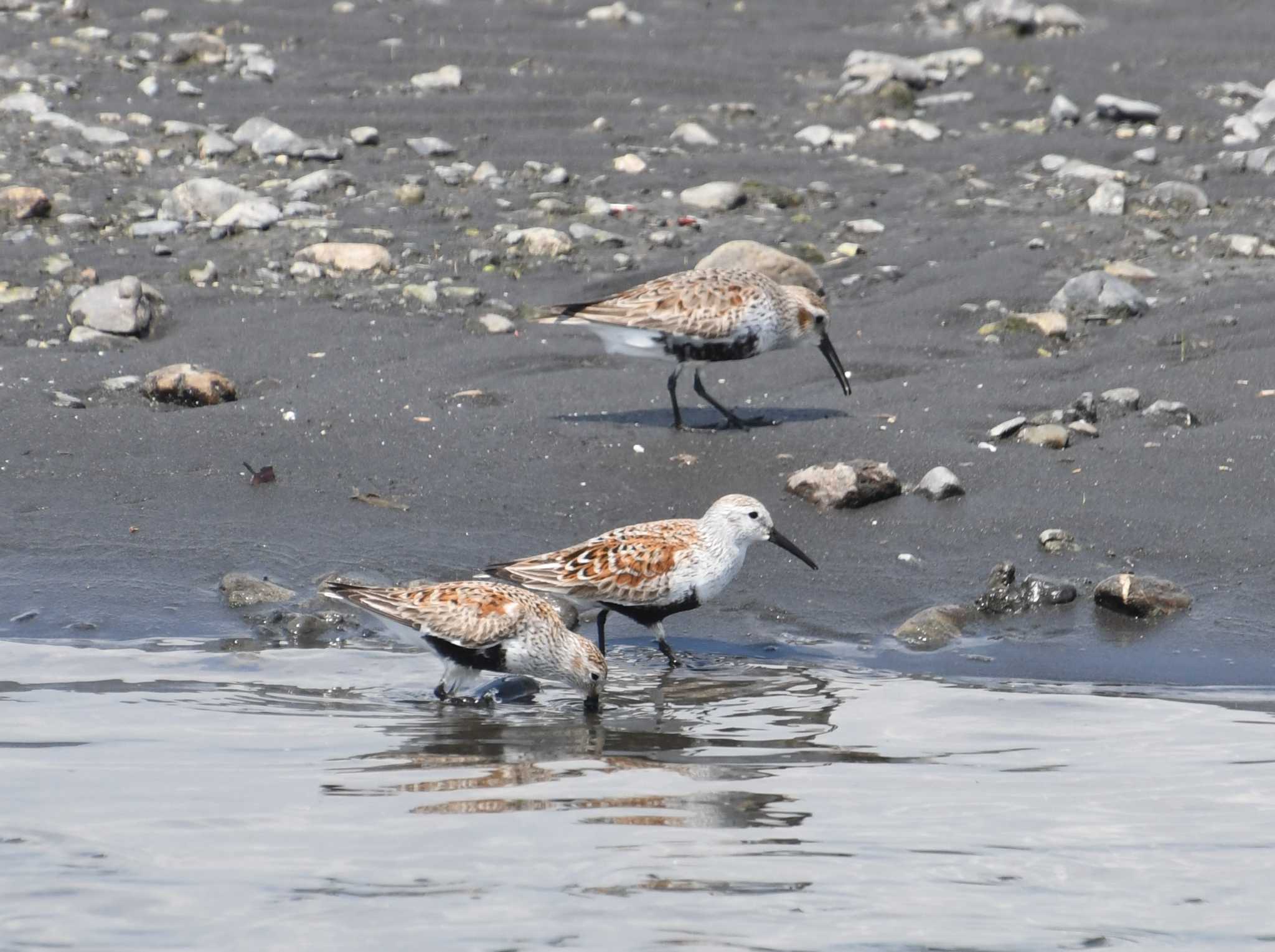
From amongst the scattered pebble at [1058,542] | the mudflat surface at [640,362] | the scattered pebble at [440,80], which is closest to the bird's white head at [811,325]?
the mudflat surface at [640,362]

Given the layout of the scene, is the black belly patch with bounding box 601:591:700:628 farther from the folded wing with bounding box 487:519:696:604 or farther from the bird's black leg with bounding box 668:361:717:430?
the bird's black leg with bounding box 668:361:717:430

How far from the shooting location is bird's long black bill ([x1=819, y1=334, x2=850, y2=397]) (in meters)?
11.1

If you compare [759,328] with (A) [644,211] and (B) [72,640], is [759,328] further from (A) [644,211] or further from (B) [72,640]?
(B) [72,640]

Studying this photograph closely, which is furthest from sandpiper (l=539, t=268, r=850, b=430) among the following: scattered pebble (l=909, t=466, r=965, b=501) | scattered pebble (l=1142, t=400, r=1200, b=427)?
scattered pebble (l=1142, t=400, r=1200, b=427)

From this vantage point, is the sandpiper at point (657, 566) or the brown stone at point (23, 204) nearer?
the sandpiper at point (657, 566)

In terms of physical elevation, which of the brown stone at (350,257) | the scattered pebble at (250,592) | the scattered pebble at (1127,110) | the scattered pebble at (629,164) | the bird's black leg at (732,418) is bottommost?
the scattered pebble at (250,592)

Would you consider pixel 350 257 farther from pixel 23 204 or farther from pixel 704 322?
pixel 704 322

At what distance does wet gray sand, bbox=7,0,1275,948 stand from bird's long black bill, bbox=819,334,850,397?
0.50ft

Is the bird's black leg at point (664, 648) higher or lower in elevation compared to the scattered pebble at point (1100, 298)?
lower

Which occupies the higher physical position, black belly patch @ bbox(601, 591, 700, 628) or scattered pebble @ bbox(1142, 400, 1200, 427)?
scattered pebble @ bbox(1142, 400, 1200, 427)

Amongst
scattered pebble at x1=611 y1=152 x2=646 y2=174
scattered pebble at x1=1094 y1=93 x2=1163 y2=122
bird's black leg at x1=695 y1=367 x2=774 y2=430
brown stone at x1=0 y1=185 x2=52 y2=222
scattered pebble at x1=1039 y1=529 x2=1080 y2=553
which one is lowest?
scattered pebble at x1=1039 y1=529 x2=1080 y2=553

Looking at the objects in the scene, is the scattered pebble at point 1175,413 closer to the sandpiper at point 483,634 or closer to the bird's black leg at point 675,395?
the bird's black leg at point 675,395

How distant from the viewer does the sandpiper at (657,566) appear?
835 cm

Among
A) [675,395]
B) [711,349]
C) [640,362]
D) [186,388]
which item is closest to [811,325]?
[711,349]
